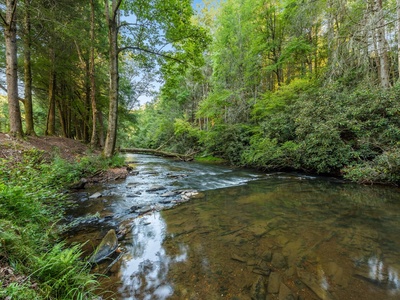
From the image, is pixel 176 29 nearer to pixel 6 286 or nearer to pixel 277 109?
pixel 277 109

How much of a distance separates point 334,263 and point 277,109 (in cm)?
1165

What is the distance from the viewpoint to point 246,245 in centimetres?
289

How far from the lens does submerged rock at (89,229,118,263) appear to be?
247 cm

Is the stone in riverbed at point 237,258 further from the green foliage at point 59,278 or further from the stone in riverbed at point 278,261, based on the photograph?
the green foliage at point 59,278

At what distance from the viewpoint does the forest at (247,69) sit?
713 centimetres

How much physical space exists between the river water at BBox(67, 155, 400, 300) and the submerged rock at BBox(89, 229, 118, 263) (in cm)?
12

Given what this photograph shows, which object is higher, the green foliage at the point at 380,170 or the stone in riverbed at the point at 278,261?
the green foliage at the point at 380,170

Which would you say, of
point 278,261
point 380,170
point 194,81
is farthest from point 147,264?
point 194,81

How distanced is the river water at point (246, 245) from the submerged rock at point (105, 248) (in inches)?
4.7

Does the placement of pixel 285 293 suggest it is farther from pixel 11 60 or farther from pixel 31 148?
pixel 11 60

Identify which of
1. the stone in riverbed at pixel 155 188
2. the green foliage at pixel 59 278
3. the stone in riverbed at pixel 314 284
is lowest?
the stone in riverbed at pixel 314 284

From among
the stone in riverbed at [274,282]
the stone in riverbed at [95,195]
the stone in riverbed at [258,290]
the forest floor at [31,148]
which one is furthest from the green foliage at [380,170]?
the forest floor at [31,148]

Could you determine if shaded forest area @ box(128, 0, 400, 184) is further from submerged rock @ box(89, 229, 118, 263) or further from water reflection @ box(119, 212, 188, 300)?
submerged rock @ box(89, 229, 118, 263)

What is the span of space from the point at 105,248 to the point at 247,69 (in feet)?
55.7
